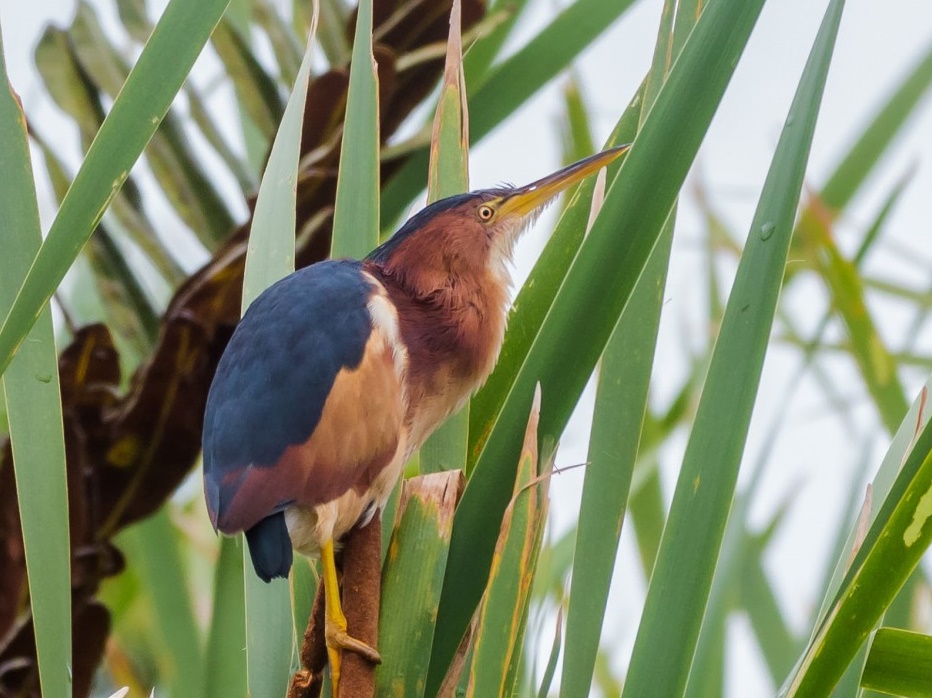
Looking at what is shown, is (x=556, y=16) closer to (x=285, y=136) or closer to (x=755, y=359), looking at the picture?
(x=285, y=136)

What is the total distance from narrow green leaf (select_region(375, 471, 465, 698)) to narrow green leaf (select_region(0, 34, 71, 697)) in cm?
20

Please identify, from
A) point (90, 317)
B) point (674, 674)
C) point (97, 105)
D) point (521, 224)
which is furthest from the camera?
point (90, 317)

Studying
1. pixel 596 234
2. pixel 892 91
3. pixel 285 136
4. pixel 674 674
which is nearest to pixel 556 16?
pixel 285 136

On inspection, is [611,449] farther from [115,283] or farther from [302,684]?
[115,283]

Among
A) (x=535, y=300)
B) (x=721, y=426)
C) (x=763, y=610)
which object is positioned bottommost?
(x=763, y=610)

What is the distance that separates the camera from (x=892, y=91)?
56.0 inches

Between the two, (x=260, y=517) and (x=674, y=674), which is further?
(x=260, y=517)

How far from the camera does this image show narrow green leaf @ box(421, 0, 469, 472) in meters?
0.93

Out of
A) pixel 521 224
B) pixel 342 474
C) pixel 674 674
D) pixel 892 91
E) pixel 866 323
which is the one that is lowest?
pixel 674 674

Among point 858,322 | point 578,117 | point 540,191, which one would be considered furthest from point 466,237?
point 858,322

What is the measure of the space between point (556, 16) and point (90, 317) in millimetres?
826

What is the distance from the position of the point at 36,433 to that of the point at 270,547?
17 cm

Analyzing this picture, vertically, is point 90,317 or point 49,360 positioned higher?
point 90,317

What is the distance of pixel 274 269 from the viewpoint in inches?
37.7
